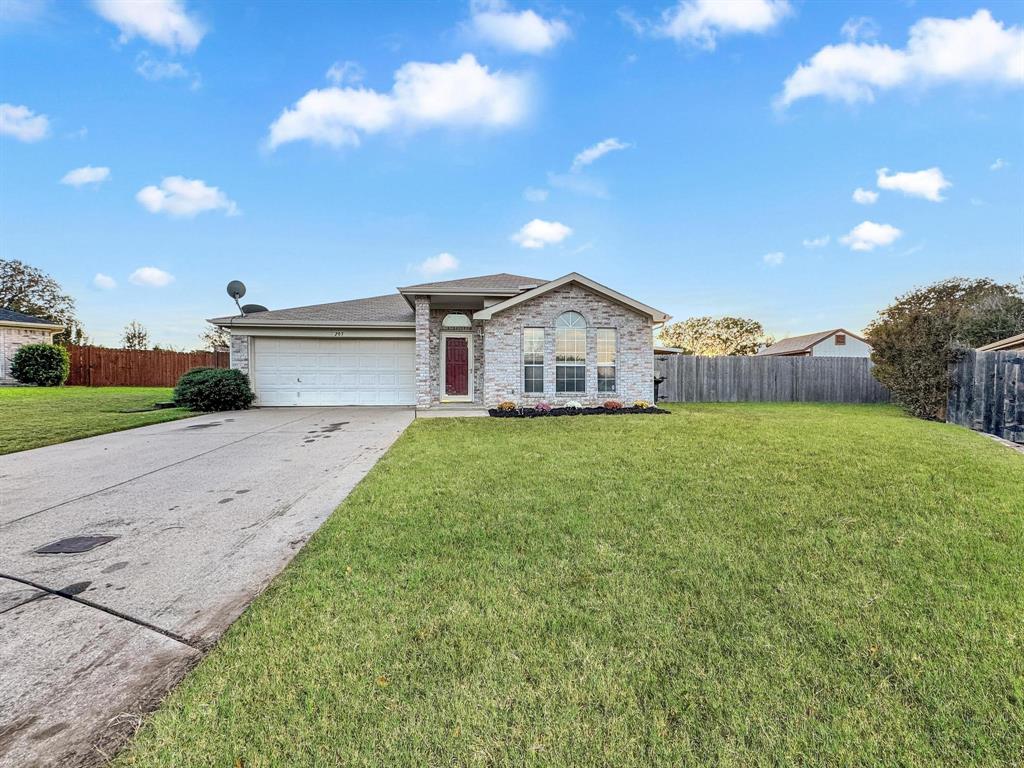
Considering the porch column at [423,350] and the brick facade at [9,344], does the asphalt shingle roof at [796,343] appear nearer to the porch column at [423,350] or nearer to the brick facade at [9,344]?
the porch column at [423,350]

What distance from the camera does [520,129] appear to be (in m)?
14.4

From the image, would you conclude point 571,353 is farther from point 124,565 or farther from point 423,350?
point 124,565

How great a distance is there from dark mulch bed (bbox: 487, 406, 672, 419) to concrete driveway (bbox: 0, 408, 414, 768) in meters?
4.65

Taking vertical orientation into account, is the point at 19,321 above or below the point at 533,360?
above

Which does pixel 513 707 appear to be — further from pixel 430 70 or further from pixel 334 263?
pixel 334 263

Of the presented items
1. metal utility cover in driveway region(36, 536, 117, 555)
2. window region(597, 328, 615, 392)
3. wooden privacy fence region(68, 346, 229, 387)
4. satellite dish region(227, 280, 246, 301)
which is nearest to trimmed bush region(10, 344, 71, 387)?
wooden privacy fence region(68, 346, 229, 387)

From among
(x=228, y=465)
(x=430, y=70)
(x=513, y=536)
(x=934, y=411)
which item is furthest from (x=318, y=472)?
(x=934, y=411)

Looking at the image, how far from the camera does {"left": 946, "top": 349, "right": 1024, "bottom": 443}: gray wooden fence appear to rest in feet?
26.8

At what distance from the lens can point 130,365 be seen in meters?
21.9

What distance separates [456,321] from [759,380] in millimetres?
12239

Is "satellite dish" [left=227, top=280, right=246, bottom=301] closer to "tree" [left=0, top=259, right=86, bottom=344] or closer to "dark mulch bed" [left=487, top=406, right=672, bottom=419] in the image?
"dark mulch bed" [left=487, top=406, right=672, bottom=419]

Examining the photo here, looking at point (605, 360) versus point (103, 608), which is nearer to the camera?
point (103, 608)

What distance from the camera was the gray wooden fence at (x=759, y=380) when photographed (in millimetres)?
16766

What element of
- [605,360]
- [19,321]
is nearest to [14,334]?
[19,321]
